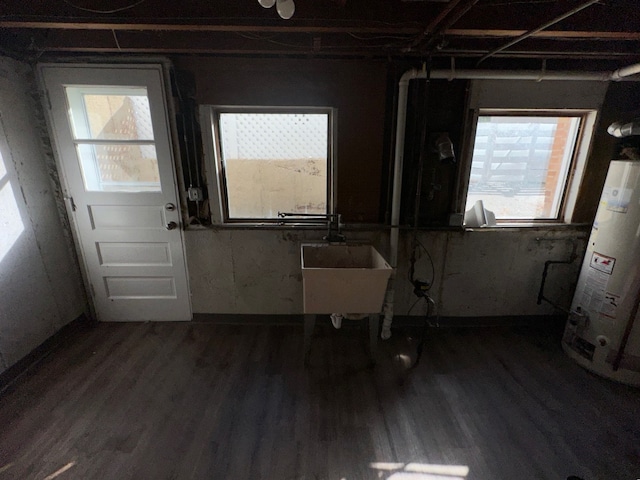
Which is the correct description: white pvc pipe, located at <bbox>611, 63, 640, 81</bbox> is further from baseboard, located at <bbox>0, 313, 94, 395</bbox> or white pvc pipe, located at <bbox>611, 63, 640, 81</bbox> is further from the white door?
baseboard, located at <bbox>0, 313, 94, 395</bbox>

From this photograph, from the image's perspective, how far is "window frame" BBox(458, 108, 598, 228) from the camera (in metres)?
2.14

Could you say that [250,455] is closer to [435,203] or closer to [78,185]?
[435,203]

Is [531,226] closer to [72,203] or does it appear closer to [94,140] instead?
[94,140]

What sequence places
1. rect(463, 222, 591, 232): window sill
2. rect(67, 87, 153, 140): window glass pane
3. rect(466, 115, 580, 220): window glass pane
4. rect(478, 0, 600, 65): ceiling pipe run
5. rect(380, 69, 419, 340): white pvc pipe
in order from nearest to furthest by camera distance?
rect(478, 0, 600, 65): ceiling pipe run, rect(380, 69, 419, 340): white pvc pipe, rect(67, 87, 153, 140): window glass pane, rect(466, 115, 580, 220): window glass pane, rect(463, 222, 591, 232): window sill

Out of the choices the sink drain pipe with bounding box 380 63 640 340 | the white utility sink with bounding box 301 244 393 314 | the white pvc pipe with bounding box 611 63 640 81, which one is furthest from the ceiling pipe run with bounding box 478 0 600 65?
the white utility sink with bounding box 301 244 393 314

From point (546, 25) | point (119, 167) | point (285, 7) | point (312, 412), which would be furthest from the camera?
point (119, 167)

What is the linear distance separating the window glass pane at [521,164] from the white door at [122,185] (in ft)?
8.04

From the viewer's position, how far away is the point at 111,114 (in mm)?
2113

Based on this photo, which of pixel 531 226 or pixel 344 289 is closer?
pixel 344 289

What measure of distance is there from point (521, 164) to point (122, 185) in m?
3.19

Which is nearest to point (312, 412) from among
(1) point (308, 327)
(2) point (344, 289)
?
(1) point (308, 327)

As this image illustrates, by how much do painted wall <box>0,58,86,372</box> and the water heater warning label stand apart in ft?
13.1

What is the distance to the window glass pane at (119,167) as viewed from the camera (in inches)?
85.5

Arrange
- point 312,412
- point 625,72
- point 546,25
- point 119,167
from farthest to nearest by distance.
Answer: point 119,167 → point 625,72 → point 312,412 → point 546,25
